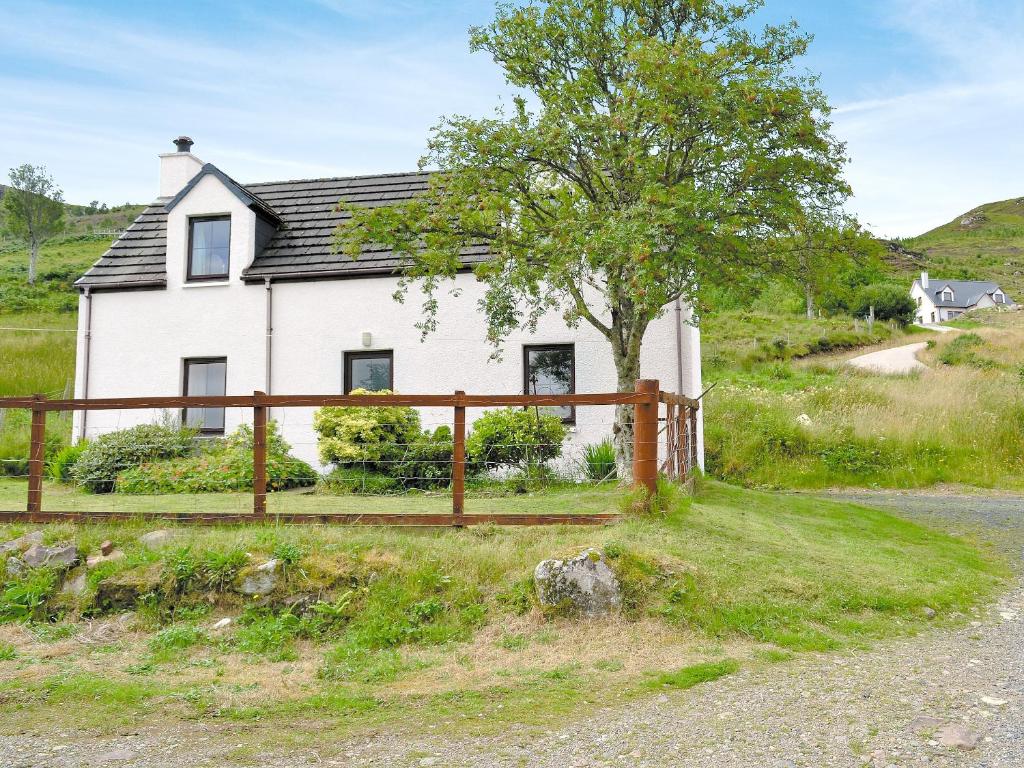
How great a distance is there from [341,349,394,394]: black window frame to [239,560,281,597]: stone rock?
8.59 metres

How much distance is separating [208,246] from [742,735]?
15.6 metres

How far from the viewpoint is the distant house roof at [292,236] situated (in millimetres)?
15758

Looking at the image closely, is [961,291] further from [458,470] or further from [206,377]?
[458,470]

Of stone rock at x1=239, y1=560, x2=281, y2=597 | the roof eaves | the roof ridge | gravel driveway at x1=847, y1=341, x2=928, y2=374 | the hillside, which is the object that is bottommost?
stone rock at x1=239, y1=560, x2=281, y2=597

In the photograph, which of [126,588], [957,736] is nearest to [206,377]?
[126,588]

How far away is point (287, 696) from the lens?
5.13 m

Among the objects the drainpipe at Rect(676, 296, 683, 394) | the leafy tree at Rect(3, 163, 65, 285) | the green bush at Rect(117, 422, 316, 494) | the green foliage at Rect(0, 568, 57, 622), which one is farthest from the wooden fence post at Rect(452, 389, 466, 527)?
the leafy tree at Rect(3, 163, 65, 285)

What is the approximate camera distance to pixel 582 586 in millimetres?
6414

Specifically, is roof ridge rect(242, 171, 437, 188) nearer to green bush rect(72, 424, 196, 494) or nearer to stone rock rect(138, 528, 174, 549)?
green bush rect(72, 424, 196, 494)

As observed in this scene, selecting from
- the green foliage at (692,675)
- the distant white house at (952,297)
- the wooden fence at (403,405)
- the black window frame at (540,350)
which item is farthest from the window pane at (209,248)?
the distant white house at (952,297)

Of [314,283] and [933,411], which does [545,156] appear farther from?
[933,411]

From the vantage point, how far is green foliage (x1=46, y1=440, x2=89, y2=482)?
13.5m

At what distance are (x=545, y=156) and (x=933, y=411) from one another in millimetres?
13117

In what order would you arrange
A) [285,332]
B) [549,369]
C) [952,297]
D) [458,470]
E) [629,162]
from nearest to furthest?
[458,470]
[629,162]
[549,369]
[285,332]
[952,297]
